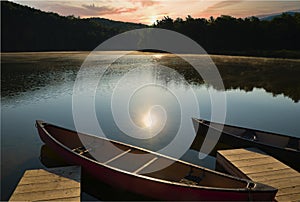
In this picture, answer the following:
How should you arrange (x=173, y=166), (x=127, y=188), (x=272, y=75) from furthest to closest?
(x=272, y=75), (x=173, y=166), (x=127, y=188)

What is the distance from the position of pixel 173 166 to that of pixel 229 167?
243cm

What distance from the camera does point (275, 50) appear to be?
248 ft

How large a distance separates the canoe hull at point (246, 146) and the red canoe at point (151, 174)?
13.8ft

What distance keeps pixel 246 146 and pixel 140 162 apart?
5179 mm

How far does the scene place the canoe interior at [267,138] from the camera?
11.9 meters

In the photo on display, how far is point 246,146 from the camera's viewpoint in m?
11.9

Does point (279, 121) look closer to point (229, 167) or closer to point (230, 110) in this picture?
point (230, 110)

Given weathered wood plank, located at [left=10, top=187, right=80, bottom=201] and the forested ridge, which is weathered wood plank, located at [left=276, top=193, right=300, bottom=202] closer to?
weathered wood plank, located at [left=10, top=187, right=80, bottom=201]

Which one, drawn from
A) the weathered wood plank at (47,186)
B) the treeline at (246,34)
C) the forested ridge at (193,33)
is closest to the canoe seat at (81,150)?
the weathered wood plank at (47,186)

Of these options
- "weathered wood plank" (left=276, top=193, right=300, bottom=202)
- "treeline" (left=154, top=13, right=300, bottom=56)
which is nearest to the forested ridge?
"treeline" (left=154, top=13, right=300, bottom=56)

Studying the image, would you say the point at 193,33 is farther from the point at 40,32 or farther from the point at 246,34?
the point at 40,32

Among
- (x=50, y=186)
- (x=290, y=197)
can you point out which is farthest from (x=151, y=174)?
(x=290, y=197)

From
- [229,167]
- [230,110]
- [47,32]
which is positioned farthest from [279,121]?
[47,32]

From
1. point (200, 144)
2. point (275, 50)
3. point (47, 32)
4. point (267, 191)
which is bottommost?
point (200, 144)
